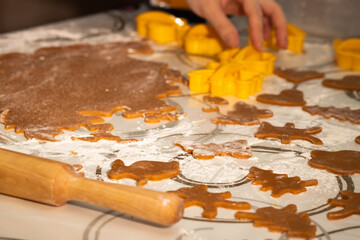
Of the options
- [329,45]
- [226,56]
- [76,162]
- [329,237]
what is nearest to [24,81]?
[76,162]

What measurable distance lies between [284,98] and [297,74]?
191 mm

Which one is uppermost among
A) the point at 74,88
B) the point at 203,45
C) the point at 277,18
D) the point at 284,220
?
the point at 277,18

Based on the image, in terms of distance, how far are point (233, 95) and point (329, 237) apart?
22.3 inches

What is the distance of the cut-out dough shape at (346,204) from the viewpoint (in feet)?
2.40

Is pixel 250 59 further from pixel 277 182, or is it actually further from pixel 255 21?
pixel 277 182

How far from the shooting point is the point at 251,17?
144 cm

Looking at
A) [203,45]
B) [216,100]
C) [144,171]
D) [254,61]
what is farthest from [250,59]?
[144,171]

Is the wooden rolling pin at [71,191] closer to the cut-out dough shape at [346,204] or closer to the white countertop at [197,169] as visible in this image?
the white countertop at [197,169]

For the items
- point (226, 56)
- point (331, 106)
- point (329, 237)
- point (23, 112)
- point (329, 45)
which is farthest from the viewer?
point (329, 45)

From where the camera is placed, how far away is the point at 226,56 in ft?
4.39

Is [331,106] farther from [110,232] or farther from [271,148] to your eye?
[110,232]

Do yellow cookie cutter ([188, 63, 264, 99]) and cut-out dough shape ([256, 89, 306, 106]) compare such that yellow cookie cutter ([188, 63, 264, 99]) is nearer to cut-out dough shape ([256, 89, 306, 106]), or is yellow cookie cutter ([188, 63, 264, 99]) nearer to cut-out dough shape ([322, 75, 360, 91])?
cut-out dough shape ([256, 89, 306, 106])

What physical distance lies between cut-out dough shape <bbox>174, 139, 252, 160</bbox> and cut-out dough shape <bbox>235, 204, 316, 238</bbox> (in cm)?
18

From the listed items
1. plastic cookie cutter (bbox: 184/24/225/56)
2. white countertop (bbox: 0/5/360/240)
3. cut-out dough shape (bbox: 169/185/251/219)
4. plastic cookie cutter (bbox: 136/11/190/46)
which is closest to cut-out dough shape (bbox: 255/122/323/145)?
white countertop (bbox: 0/5/360/240)
